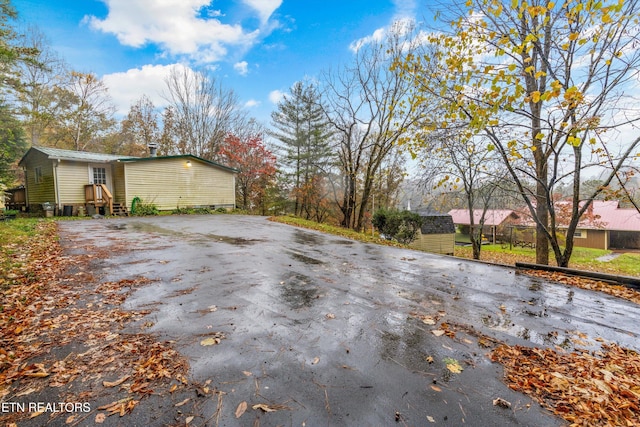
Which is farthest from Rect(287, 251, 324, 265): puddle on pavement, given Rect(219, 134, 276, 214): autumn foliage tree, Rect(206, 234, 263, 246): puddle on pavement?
Rect(219, 134, 276, 214): autumn foliage tree

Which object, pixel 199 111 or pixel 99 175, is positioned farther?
pixel 199 111

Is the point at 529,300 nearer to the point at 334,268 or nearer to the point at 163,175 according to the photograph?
the point at 334,268

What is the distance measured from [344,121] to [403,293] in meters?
14.6

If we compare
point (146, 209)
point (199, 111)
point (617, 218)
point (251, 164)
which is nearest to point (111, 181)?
point (146, 209)

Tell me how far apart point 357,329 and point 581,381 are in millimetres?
1735

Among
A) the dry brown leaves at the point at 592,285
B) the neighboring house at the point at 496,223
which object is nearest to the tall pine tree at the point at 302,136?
the neighboring house at the point at 496,223

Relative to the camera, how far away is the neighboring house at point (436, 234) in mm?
18234

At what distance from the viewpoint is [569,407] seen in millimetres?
1753

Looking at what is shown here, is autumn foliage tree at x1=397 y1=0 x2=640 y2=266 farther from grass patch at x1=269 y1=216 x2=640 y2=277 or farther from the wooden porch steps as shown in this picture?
the wooden porch steps

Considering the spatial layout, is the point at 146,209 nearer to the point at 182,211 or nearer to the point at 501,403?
the point at 182,211

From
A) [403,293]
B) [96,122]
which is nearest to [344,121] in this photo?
[403,293]

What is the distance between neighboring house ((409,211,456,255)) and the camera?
18.2 metres

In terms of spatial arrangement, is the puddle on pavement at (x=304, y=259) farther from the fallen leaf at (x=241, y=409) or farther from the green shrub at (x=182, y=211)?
the green shrub at (x=182, y=211)

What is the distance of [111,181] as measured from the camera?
1565cm
